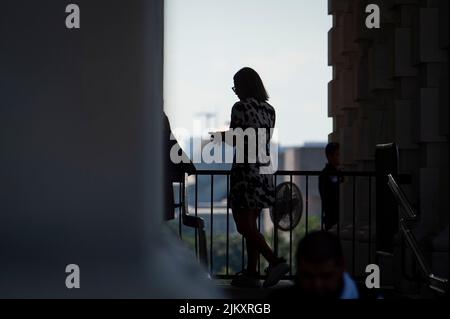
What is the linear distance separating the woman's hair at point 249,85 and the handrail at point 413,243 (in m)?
1.30

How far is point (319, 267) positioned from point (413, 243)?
3608mm

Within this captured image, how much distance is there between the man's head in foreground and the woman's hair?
15.3 feet

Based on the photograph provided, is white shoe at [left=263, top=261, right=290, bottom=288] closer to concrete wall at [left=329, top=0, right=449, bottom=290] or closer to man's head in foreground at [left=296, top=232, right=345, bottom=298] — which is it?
concrete wall at [left=329, top=0, right=449, bottom=290]

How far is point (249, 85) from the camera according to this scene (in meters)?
8.81

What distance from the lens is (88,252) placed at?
561cm

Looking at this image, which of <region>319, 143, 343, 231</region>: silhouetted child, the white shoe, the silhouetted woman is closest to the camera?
the silhouetted woman

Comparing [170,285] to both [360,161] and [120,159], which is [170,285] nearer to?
[120,159]

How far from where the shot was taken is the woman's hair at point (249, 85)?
8.80 metres

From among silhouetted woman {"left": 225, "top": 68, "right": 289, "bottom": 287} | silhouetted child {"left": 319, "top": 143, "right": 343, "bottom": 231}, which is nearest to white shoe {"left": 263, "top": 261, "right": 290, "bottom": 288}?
→ silhouetted woman {"left": 225, "top": 68, "right": 289, "bottom": 287}

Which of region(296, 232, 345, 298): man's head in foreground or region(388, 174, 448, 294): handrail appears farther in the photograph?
region(388, 174, 448, 294): handrail

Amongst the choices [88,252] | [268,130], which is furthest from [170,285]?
[268,130]

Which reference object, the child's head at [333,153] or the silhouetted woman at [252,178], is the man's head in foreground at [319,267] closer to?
the silhouetted woman at [252,178]

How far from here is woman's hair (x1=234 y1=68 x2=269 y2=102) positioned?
880 cm
